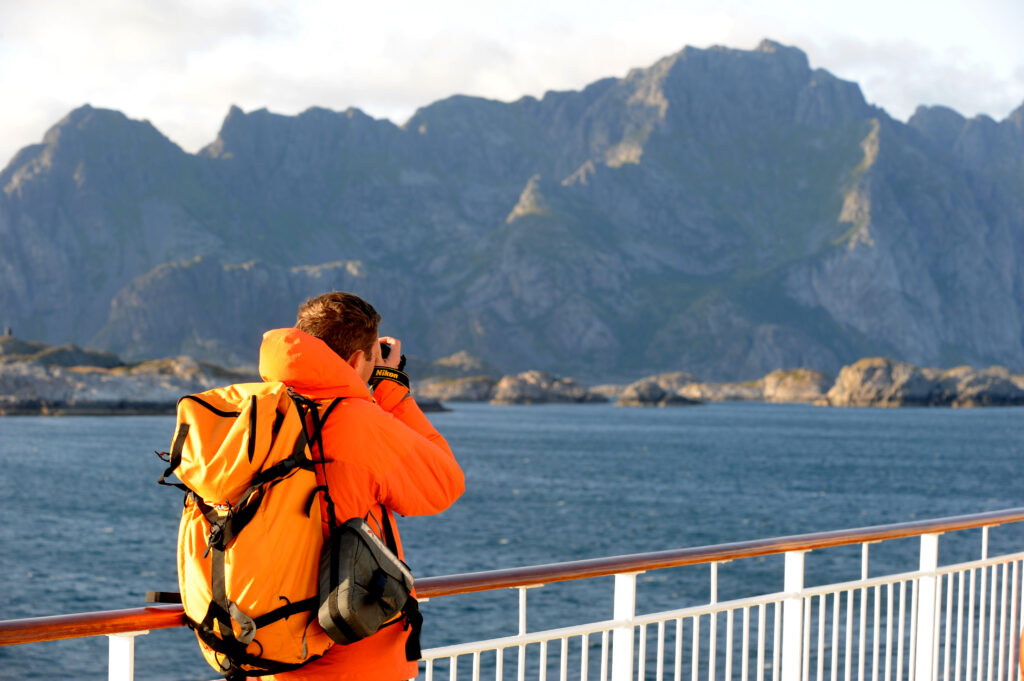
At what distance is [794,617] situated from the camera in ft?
14.1

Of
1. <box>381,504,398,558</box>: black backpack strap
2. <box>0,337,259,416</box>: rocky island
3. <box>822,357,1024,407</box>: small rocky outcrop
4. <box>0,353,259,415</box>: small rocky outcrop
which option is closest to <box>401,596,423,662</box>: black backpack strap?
<box>381,504,398,558</box>: black backpack strap

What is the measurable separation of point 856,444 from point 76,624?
305 ft

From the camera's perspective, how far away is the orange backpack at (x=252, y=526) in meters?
2.21

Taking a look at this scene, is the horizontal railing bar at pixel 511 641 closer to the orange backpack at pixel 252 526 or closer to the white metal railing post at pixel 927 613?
the orange backpack at pixel 252 526

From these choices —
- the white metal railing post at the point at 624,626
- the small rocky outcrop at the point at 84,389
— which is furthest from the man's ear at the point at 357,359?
the small rocky outcrop at the point at 84,389

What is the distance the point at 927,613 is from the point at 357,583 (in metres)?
3.73

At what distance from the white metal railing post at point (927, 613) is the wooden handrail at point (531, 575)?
21cm

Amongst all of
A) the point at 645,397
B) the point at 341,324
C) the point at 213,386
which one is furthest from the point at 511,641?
the point at 645,397

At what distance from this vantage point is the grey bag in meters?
2.23

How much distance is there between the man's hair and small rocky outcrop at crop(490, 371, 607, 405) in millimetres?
188815

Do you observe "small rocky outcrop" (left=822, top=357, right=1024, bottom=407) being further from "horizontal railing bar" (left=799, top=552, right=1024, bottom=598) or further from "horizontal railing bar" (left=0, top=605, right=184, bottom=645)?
"horizontal railing bar" (left=0, top=605, right=184, bottom=645)

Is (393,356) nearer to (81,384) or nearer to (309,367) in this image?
(309,367)

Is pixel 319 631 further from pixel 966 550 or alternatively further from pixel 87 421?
pixel 87 421

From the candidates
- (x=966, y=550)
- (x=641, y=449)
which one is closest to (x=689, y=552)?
(x=966, y=550)
